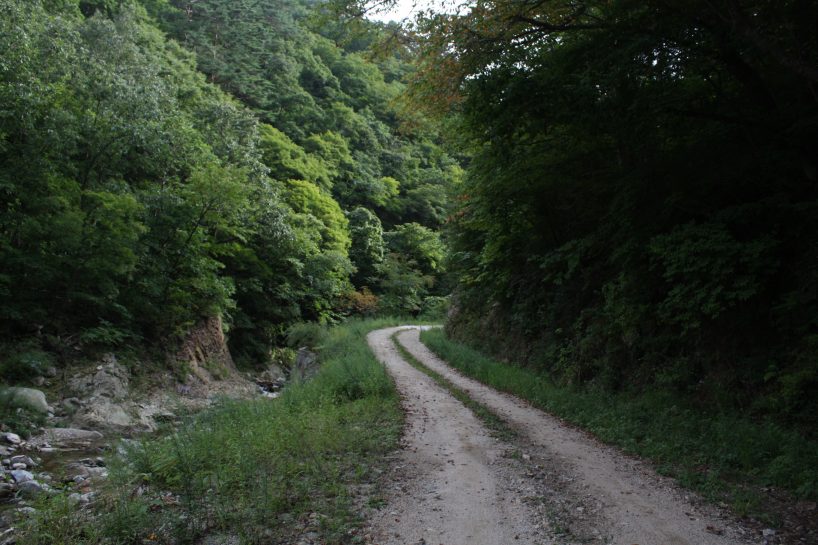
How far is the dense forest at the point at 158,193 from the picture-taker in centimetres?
1300

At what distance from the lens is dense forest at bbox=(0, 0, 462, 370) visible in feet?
42.7

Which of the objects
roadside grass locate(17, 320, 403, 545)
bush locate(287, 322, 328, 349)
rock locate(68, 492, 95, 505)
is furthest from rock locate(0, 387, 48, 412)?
bush locate(287, 322, 328, 349)

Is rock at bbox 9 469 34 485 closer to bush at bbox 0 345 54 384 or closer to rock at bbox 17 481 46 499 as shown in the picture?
rock at bbox 17 481 46 499

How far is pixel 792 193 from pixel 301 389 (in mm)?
10414

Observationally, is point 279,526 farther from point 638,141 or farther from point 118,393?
point 118,393

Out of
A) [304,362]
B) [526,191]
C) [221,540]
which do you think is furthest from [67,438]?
[304,362]

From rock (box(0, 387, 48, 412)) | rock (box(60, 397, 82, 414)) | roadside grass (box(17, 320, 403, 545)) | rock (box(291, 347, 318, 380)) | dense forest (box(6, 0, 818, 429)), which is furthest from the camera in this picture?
rock (box(291, 347, 318, 380))

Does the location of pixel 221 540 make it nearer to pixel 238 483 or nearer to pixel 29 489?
pixel 238 483

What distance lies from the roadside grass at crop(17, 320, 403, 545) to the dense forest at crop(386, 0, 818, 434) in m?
5.26

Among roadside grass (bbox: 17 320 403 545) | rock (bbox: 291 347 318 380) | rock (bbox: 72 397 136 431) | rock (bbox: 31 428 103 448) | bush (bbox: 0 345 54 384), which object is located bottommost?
rock (bbox: 291 347 318 380)

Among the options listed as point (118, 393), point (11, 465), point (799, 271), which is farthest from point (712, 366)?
point (118, 393)

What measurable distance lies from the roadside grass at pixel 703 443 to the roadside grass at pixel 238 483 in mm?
3409

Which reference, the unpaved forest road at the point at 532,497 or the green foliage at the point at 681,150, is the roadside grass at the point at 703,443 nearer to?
the unpaved forest road at the point at 532,497

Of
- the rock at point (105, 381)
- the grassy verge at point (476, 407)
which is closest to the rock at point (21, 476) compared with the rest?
the rock at point (105, 381)
